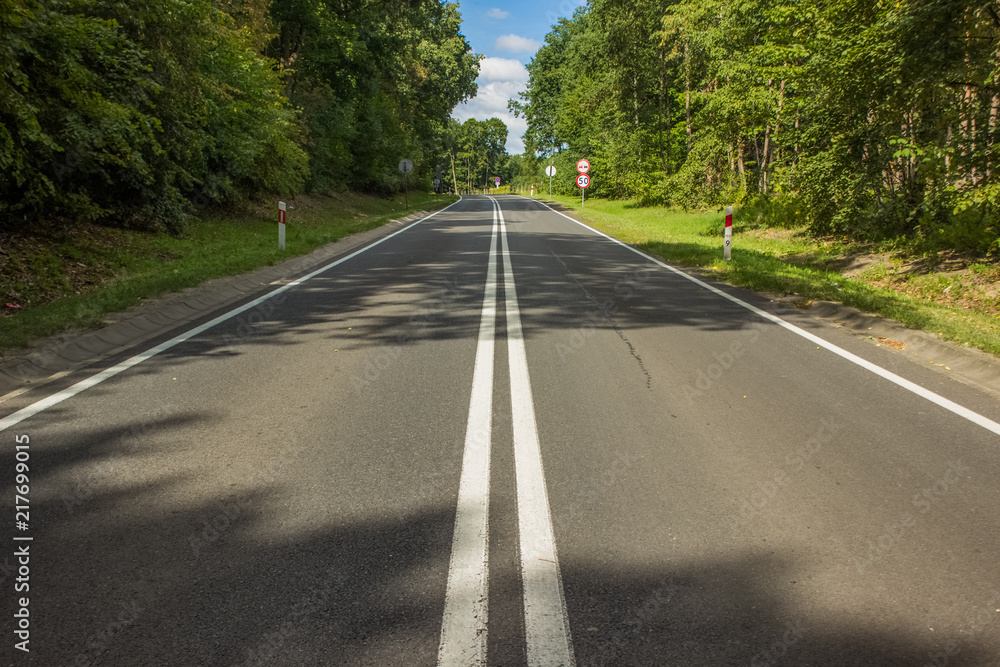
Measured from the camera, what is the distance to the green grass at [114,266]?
739cm

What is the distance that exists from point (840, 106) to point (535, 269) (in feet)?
24.6

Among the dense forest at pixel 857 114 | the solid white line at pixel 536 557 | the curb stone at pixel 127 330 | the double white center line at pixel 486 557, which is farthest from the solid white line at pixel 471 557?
the dense forest at pixel 857 114

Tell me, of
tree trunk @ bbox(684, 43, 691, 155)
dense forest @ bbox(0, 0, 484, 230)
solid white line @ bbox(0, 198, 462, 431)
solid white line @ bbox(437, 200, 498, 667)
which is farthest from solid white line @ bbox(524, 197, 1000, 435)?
tree trunk @ bbox(684, 43, 691, 155)

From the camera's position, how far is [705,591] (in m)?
2.76

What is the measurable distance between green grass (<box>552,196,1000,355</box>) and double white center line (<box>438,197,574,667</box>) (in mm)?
5275

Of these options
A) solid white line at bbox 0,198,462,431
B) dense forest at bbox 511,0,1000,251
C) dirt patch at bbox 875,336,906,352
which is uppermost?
dense forest at bbox 511,0,1000,251

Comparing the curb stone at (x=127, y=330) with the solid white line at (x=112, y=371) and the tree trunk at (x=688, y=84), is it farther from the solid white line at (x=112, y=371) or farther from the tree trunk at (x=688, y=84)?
the tree trunk at (x=688, y=84)

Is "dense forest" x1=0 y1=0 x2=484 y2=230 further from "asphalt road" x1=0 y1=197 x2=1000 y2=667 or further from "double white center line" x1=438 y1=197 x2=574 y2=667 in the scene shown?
"double white center line" x1=438 y1=197 x2=574 y2=667

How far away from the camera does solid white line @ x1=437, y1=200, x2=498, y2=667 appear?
240 centimetres

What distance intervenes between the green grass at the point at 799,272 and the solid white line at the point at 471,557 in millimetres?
5458

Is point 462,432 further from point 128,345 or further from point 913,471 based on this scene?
point 128,345

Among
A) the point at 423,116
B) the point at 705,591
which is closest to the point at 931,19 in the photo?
the point at 705,591

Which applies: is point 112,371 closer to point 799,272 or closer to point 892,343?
point 892,343

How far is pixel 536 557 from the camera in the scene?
2.97m
